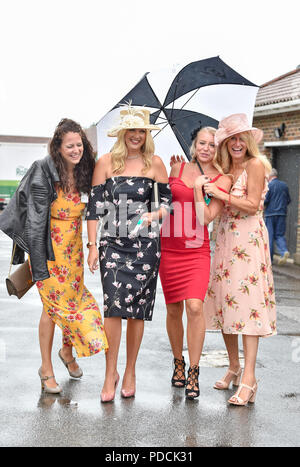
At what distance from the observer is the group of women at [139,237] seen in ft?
16.1

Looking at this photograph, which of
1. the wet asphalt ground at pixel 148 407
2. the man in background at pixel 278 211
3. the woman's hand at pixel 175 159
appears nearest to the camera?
the wet asphalt ground at pixel 148 407

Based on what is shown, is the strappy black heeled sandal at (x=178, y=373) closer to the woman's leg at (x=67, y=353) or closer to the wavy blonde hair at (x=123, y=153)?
the woman's leg at (x=67, y=353)

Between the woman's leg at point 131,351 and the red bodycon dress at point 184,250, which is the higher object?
the red bodycon dress at point 184,250

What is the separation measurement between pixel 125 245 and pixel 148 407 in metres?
1.13

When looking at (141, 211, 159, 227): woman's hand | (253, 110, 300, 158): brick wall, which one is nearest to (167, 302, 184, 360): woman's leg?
(141, 211, 159, 227): woman's hand

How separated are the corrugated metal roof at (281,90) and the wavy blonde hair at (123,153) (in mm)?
10701

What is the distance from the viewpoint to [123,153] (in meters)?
4.96

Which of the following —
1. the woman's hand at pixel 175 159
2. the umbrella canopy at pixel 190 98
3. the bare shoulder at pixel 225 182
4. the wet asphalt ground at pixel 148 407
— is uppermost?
the umbrella canopy at pixel 190 98

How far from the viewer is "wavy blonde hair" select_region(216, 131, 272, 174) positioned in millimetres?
5066

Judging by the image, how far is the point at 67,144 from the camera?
16.4ft

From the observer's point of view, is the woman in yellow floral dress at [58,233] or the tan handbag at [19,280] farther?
the tan handbag at [19,280]

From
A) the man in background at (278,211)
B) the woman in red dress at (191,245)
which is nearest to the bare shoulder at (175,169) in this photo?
the woman in red dress at (191,245)

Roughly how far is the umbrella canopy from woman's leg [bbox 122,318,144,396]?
4.27ft

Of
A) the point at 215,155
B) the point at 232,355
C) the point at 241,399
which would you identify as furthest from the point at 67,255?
the point at 241,399
